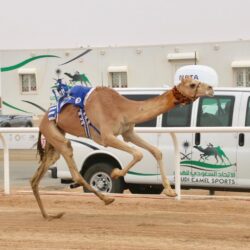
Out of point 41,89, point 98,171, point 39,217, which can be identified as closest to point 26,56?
point 41,89

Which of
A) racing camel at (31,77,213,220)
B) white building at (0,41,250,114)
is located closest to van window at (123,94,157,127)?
racing camel at (31,77,213,220)

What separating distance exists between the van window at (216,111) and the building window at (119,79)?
99.1ft

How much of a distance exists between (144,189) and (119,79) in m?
30.2

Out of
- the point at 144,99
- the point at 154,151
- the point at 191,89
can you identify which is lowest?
the point at 154,151

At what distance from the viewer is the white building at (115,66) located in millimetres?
40188

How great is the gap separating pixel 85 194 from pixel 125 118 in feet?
10.4

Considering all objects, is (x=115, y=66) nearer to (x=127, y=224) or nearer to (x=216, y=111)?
(x=216, y=111)

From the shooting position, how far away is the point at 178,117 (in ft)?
40.9

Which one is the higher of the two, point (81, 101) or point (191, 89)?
point (191, 89)

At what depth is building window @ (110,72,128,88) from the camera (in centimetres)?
4266

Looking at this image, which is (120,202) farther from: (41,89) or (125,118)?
(41,89)

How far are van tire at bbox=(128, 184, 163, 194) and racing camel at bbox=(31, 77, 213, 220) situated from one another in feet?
11.1

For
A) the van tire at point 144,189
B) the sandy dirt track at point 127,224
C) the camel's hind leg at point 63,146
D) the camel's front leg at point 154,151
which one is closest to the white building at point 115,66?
the van tire at point 144,189

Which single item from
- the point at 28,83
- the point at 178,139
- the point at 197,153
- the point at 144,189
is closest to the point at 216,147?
the point at 197,153
